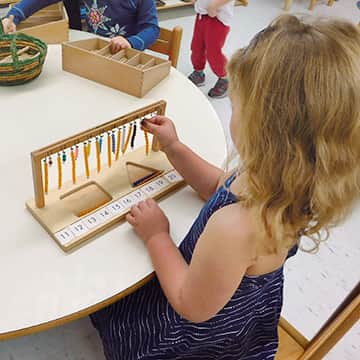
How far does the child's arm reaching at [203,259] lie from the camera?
589mm

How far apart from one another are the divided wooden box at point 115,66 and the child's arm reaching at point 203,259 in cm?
47

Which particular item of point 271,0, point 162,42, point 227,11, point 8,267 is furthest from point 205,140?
point 271,0

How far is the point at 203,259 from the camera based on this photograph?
0.61 m

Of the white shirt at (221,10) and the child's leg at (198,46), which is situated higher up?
the white shirt at (221,10)

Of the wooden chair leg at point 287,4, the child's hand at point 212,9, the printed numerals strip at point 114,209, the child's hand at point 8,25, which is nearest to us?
the printed numerals strip at point 114,209

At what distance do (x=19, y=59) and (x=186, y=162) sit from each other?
0.60 m

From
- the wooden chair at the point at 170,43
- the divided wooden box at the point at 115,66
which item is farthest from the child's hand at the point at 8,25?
the wooden chair at the point at 170,43

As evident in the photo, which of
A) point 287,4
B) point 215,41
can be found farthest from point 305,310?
point 287,4

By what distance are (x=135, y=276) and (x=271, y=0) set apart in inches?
160

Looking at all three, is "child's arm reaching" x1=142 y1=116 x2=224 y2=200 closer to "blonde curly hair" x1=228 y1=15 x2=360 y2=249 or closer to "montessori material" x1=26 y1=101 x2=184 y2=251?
"montessori material" x1=26 y1=101 x2=184 y2=251

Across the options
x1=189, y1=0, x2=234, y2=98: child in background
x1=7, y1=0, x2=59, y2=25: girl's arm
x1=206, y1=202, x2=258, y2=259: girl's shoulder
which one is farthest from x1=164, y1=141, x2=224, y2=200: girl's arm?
x1=189, y1=0, x2=234, y2=98: child in background

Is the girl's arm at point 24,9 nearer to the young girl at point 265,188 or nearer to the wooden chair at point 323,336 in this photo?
the young girl at point 265,188

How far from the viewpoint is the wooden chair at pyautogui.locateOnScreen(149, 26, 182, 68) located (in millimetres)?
1405

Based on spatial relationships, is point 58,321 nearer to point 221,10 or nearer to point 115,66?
point 115,66
